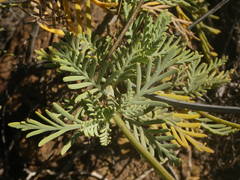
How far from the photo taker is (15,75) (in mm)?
1812

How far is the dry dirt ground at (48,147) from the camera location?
1760 millimetres

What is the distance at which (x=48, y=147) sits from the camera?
1.80m

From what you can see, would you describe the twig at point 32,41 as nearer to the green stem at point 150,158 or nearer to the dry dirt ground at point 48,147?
the dry dirt ground at point 48,147

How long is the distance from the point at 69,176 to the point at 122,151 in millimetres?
365

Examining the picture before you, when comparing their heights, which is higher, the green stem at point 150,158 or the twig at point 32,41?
the twig at point 32,41

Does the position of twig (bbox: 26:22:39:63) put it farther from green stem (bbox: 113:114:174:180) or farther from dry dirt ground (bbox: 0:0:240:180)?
green stem (bbox: 113:114:174:180)

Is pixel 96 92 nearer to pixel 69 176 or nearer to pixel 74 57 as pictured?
pixel 74 57

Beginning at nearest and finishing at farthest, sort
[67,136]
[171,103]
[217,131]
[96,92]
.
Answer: [171,103], [96,92], [217,131], [67,136]

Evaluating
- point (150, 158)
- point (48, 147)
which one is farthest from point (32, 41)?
point (150, 158)

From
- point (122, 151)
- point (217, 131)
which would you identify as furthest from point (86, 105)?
point (122, 151)

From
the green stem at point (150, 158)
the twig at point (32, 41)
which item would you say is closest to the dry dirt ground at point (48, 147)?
the twig at point (32, 41)

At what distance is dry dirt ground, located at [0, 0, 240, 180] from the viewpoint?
1760 millimetres

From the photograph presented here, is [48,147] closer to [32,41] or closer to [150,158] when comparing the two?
→ [32,41]

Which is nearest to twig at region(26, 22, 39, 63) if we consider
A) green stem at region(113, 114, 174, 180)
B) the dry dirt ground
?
the dry dirt ground
